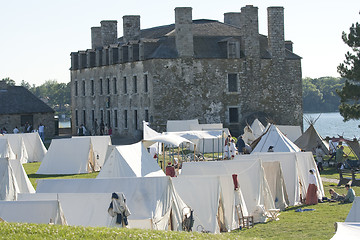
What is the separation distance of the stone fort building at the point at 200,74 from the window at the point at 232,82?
0.07 meters

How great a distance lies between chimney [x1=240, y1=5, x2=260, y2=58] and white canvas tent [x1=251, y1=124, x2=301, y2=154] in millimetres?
20650

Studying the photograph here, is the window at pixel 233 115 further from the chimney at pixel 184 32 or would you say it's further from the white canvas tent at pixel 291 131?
the white canvas tent at pixel 291 131

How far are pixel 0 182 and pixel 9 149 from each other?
49.7 feet

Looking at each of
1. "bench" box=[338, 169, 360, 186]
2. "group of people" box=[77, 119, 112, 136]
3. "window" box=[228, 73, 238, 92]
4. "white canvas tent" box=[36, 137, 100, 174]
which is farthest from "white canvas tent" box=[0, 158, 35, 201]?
"group of people" box=[77, 119, 112, 136]

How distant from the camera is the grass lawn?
16.5 m

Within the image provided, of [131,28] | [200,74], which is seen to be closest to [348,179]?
[200,74]

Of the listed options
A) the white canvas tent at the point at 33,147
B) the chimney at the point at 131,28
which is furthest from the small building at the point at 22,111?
the white canvas tent at the point at 33,147

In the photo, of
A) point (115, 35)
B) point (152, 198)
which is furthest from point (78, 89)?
point (152, 198)

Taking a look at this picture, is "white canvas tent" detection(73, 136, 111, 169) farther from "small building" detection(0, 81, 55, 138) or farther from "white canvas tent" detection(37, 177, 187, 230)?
"small building" detection(0, 81, 55, 138)

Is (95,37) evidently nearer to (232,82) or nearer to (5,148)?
(232,82)

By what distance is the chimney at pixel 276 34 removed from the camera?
6184 centimetres

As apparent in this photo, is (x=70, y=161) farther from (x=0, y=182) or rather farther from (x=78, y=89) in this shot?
(x=78, y=89)

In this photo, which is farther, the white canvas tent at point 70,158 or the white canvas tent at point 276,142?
the white canvas tent at point 70,158

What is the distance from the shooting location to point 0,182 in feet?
89.0
